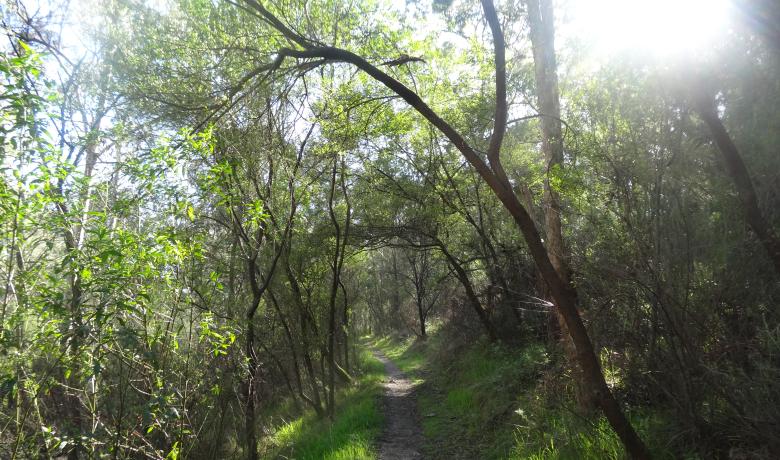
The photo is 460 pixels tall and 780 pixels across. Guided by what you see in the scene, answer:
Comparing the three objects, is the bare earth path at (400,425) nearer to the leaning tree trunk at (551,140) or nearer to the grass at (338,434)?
the grass at (338,434)

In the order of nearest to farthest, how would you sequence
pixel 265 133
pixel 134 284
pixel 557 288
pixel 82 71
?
pixel 134 284 → pixel 557 288 → pixel 265 133 → pixel 82 71

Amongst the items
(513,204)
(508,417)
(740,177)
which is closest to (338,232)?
(508,417)

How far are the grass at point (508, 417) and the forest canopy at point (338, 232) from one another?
63mm

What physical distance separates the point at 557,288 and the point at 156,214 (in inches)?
150

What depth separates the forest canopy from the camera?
3.31m

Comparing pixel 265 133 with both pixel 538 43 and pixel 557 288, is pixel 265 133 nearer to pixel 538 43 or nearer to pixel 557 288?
pixel 538 43

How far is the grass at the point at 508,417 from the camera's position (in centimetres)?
487

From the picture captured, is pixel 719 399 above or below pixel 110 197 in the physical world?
below

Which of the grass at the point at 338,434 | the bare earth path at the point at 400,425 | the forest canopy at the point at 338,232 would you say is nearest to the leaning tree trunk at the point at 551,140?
the forest canopy at the point at 338,232

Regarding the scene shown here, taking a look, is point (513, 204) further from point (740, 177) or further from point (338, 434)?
point (338, 434)

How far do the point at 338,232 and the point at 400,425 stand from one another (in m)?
4.58

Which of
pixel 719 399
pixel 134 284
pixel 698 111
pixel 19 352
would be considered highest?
pixel 698 111

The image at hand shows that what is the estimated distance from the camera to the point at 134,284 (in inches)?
125

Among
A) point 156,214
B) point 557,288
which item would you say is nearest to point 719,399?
point 557,288
